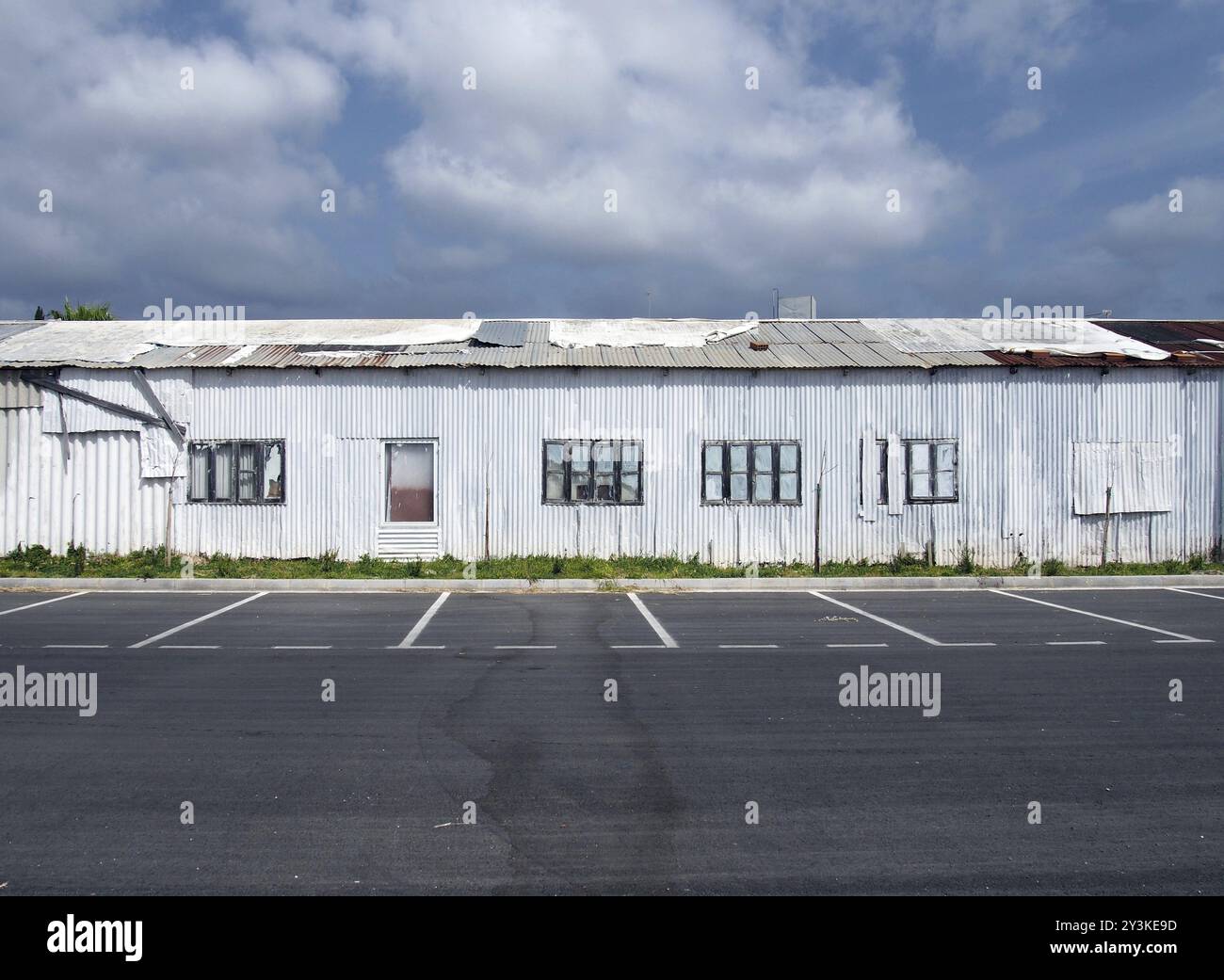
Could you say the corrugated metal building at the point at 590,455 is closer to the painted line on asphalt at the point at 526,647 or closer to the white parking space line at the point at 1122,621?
the white parking space line at the point at 1122,621

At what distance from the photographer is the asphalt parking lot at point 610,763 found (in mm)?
4902

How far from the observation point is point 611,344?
20219 mm

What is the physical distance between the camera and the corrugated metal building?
1858cm

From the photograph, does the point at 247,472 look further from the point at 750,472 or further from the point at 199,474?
the point at 750,472

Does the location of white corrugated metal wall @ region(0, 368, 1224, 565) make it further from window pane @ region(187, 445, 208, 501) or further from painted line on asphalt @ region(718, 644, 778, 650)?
painted line on asphalt @ region(718, 644, 778, 650)

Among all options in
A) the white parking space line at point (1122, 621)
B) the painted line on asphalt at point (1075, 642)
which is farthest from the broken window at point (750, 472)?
the painted line on asphalt at point (1075, 642)

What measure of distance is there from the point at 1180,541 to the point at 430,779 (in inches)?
724

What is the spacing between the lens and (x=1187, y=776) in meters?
6.33

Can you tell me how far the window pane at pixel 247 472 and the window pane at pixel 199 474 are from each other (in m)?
0.66

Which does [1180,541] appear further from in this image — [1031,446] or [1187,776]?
[1187,776]

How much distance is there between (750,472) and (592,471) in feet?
10.5

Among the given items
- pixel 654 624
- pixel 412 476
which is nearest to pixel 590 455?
pixel 412 476

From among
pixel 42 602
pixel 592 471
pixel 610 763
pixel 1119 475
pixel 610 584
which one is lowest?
pixel 610 763
